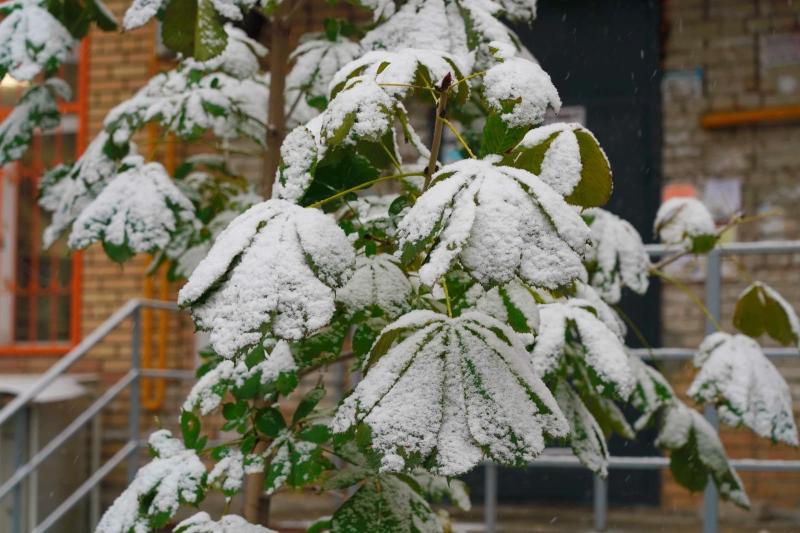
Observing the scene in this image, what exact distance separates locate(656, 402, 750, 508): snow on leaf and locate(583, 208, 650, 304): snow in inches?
13.2

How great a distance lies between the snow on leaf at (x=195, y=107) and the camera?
1.82 metres

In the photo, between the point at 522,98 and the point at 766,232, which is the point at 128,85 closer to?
the point at 766,232

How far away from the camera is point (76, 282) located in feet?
17.5

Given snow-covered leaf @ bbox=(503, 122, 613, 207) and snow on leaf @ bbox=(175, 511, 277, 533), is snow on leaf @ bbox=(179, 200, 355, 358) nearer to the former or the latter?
snow-covered leaf @ bbox=(503, 122, 613, 207)

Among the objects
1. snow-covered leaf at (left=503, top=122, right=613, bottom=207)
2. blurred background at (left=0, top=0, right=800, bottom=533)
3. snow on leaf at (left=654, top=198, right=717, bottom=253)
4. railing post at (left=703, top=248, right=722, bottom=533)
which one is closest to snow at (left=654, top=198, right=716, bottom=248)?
snow on leaf at (left=654, top=198, right=717, bottom=253)

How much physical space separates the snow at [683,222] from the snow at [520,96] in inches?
48.2

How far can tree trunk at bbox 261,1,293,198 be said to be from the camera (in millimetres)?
1784

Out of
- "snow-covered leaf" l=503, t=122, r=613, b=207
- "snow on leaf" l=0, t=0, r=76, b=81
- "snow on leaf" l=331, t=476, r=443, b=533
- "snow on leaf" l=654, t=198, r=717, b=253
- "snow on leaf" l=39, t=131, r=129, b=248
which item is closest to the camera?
"snow-covered leaf" l=503, t=122, r=613, b=207

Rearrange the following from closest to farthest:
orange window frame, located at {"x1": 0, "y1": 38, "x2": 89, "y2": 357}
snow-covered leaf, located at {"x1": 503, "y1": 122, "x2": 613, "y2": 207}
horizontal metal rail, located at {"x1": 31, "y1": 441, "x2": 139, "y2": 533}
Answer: snow-covered leaf, located at {"x1": 503, "y1": 122, "x2": 613, "y2": 207}
horizontal metal rail, located at {"x1": 31, "y1": 441, "x2": 139, "y2": 533}
orange window frame, located at {"x1": 0, "y1": 38, "x2": 89, "y2": 357}

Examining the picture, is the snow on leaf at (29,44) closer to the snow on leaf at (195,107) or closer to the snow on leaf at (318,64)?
the snow on leaf at (195,107)

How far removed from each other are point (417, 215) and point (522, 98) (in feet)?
0.80

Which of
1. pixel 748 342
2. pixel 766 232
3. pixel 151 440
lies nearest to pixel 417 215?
pixel 151 440

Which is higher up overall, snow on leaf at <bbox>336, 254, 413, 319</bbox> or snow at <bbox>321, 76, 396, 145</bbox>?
snow at <bbox>321, 76, 396, 145</bbox>

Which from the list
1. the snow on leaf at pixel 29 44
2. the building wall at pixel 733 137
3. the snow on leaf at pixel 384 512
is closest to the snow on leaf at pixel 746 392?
the snow on leaf at pixel 384 512
